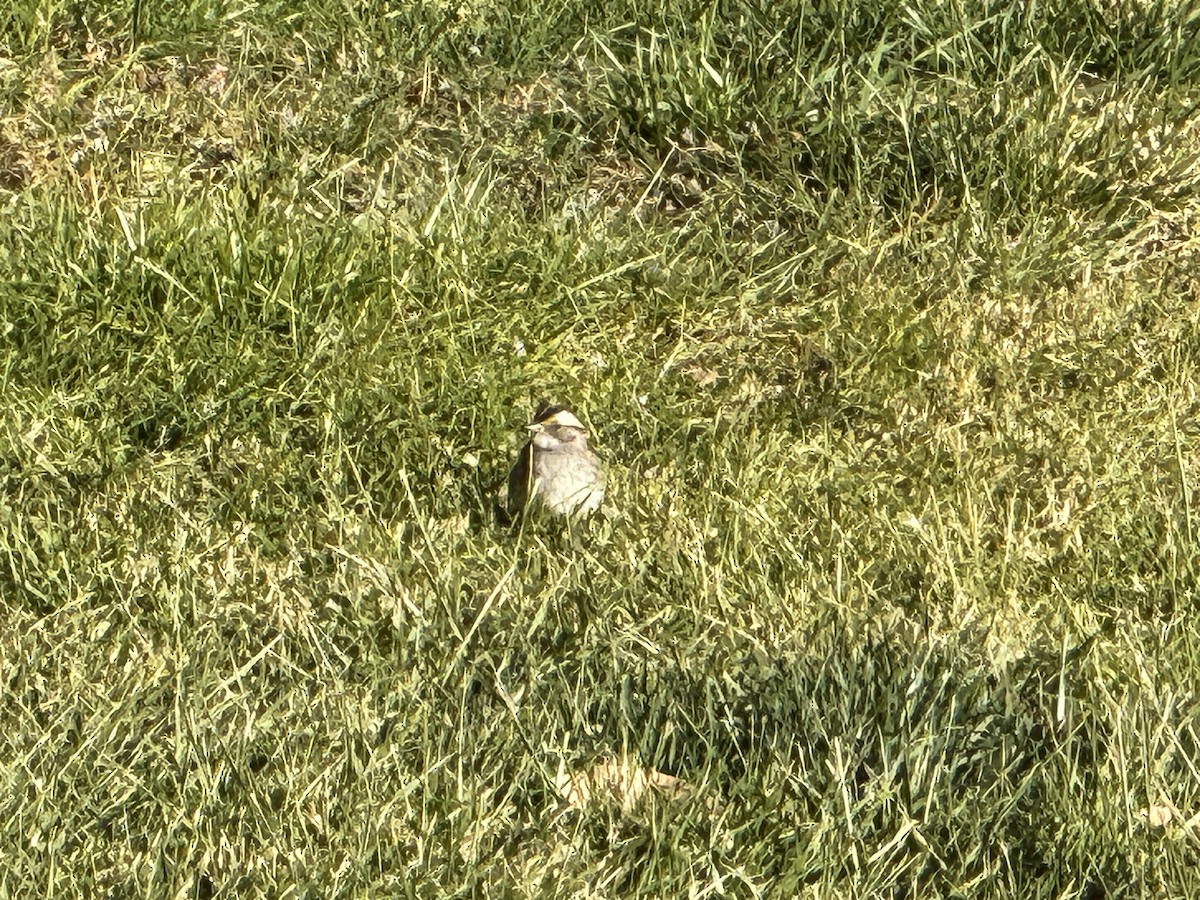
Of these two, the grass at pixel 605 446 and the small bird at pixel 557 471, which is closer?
the grass at pixel 605 446

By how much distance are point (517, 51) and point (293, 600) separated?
220 centimetres

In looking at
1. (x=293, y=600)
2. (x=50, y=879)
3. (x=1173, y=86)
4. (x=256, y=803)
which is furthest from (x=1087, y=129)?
(x=50, y=879)

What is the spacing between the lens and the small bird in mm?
4301

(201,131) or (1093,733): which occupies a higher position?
(1093,733)

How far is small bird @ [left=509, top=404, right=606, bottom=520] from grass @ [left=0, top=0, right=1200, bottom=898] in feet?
0.29

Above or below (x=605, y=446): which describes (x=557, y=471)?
above

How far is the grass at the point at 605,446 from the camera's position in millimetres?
3482

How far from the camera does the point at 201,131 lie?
5.53 m

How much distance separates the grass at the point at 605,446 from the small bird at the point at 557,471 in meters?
0.09

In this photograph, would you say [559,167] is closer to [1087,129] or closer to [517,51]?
[517,51]

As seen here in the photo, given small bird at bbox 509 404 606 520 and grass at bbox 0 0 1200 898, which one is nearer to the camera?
grass at bbox 0 0 1200 898

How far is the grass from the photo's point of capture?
348 centimetres

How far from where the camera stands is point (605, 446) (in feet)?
15.7

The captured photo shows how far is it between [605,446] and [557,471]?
47 cm
